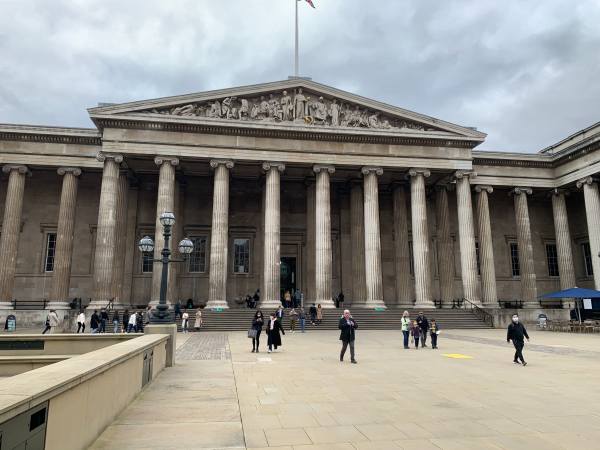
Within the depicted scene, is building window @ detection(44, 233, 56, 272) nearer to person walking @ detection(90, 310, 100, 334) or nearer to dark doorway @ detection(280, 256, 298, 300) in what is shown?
person walking @ detection(90, 310, 100, 334)

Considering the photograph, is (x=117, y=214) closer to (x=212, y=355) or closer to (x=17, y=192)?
(x=17, y=192)

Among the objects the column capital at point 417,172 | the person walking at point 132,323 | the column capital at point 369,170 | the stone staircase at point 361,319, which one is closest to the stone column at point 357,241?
the column capital at point 369,170

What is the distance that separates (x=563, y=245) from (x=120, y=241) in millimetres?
34281

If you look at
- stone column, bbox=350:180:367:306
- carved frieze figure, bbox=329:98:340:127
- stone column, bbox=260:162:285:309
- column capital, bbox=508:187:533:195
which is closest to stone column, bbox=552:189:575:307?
column capital, bbox=508:187:533:195

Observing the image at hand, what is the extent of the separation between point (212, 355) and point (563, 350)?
1312cm

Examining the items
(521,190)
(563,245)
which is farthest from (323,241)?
(563,245)

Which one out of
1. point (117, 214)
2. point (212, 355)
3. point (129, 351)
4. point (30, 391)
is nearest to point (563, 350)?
point (212, 355)

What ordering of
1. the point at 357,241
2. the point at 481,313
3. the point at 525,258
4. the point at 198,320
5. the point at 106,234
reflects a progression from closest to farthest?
the point at 198,320 < the point at 106,234 < the point at 481,313 < the point at 357,241 < the point at 525,258

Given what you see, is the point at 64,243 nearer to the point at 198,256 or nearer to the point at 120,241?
the point at 120,241

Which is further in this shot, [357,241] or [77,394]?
[357,241]

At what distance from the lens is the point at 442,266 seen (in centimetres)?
3556

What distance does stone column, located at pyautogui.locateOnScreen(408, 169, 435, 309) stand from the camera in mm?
31734

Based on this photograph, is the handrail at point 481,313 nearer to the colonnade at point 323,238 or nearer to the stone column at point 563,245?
the colonnade at point 323,238

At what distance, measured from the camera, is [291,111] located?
32.2 m
